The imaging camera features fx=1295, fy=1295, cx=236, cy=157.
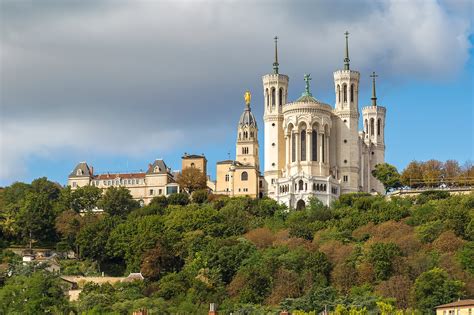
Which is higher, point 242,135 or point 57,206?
point 242,135

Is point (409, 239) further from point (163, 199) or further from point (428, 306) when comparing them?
point (163, 199)

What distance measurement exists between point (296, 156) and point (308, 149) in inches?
45.5

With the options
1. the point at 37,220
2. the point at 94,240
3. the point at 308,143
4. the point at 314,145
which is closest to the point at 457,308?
the point at 94,240

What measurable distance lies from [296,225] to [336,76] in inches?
855

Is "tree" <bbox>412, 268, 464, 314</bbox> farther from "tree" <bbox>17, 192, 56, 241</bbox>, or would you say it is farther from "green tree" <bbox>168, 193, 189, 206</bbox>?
"tree" <bbox>17, 192, 56, 241</bbox>

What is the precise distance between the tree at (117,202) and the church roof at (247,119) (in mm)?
13384

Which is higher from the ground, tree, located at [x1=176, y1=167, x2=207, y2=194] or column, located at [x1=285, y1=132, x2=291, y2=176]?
column, located at [x1=285, y1=132, x2=291, y2=176]

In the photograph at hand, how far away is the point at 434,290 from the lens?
246ft

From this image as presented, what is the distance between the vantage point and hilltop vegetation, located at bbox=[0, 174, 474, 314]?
76.7 m

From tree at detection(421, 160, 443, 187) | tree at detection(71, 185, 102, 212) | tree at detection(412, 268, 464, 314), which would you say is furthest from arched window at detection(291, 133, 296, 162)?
tree at detection(412, 268, 464, 314)

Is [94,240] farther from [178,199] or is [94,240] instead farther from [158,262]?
[178,199]

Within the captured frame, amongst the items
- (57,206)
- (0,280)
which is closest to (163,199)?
(57,206)

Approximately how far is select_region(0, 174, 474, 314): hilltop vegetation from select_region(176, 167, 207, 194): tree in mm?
4078

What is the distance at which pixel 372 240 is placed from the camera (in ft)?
287
